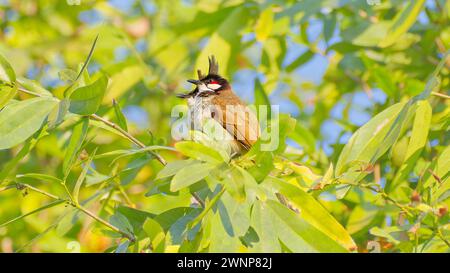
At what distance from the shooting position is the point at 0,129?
2332 mm

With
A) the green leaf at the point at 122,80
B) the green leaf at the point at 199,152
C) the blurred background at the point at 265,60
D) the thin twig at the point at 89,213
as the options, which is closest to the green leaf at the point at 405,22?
the blurred background at the point at 265,60

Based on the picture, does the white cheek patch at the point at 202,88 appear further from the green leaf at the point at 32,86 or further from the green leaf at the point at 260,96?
the green leaf at the point at 32,86

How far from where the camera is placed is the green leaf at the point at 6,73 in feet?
7.94

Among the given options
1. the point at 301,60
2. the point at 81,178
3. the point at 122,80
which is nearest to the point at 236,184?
the point at 81,178

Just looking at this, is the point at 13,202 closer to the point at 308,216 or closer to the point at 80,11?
the point at 80,11

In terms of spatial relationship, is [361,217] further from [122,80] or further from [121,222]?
[122,80]

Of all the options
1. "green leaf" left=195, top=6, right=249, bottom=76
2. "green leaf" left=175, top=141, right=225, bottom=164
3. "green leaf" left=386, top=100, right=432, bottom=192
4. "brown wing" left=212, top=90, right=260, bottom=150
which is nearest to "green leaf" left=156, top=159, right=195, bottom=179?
"green leaf" left=175, top=141, right=225, bottom=164

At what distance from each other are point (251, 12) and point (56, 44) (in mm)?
1733

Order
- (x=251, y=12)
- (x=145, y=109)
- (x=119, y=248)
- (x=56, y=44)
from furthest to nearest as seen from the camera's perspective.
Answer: (x=145, y=109) → (x=56, y=44) → (x=251, y=12) → (x=119, y=248)

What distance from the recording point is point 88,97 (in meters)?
2.38

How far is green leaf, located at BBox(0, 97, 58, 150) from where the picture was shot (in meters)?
2.32

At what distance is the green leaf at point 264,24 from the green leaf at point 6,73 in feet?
5.86

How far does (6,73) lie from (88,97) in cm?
28
